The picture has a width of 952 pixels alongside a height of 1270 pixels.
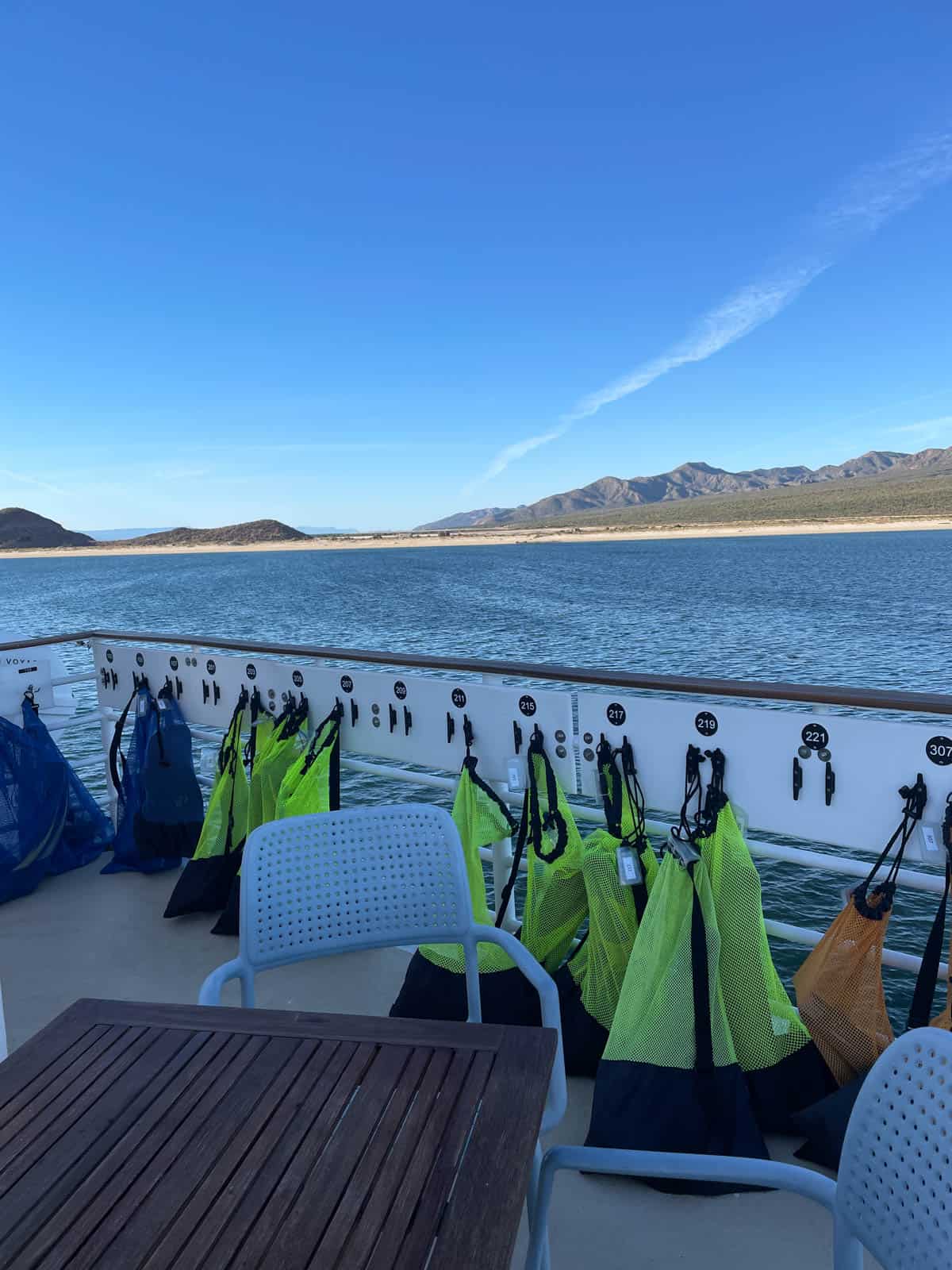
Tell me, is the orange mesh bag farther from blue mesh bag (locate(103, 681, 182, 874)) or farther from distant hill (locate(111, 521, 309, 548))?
distant hill (locate(111, 521, 309, 548))

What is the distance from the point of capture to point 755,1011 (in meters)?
1.77

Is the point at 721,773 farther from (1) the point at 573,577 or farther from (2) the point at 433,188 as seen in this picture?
(1) the point at 573,577

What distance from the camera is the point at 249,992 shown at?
145 centimetres

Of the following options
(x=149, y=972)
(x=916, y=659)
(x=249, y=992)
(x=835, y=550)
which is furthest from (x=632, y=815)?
(x=835, y=550)

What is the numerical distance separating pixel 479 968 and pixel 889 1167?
132cm

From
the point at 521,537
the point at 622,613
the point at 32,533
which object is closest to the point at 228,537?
the point at 32,533

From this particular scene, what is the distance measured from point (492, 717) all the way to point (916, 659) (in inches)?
661

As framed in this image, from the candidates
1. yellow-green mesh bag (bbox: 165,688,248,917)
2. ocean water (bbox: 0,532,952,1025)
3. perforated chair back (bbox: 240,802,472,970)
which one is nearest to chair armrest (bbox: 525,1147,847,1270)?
perforated chair back (bbox: 240,802,472,970)

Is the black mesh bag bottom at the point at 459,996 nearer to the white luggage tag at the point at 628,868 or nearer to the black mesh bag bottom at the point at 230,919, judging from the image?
the white luggage tag at the point at 628,868

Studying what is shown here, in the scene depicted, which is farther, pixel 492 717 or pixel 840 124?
pixel 840 124

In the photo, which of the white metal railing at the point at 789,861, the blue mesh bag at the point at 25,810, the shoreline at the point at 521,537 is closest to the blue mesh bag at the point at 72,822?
the blue mesh bag at the point at 25,810

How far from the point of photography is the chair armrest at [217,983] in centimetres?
129

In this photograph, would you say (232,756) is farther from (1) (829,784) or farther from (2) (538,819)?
(1) (829,784)

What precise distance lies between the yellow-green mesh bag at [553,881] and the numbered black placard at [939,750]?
0.88 metres
